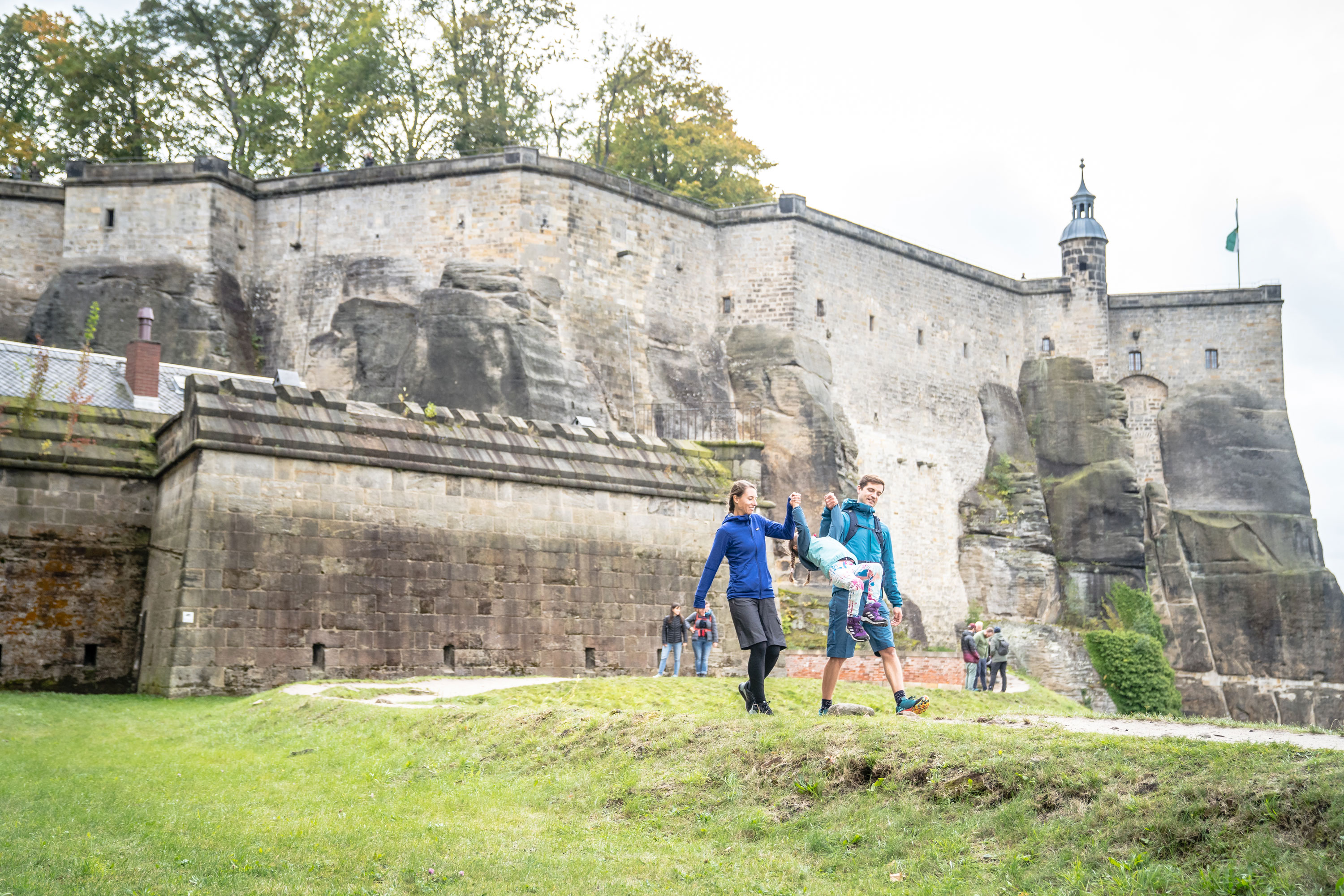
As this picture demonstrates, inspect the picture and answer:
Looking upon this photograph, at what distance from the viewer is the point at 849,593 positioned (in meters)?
9.12

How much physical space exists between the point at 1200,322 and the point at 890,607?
41.9m

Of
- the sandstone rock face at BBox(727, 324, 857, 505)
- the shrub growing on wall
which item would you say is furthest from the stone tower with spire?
the sandstone rock face at BBox(727, 324, 857, 505)

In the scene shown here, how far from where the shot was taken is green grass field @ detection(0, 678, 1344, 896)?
536 cm

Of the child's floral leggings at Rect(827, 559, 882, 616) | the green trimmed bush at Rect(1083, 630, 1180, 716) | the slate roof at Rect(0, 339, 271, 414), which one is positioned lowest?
the green trimmed bush at Rect(1083, 630, 1180, 716)

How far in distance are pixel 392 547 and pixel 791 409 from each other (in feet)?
67.9

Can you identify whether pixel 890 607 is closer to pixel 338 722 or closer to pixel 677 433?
pixel 338 722

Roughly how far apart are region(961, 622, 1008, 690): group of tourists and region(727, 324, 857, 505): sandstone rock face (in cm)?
862

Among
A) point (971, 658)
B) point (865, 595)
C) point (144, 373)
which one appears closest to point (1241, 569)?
point (971, 658)

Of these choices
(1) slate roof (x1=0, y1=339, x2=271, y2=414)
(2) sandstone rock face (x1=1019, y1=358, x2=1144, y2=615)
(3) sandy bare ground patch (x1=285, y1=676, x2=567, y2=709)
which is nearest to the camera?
(3) sandy bare ground patch (x1=285, y1=676, x2=567, y2=709)

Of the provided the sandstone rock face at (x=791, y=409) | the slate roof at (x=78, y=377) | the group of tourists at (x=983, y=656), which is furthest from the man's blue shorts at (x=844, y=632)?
the sandstone rock face at (x=791, y=409)

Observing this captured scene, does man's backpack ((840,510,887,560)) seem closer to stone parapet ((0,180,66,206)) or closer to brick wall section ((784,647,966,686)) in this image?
brick wall section ((784,647,966,686))

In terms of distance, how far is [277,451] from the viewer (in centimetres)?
1549

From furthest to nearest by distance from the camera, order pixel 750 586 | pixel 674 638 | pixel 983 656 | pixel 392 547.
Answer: pixel 983 656, pixel 674 638, pixel 392 547, pixel 750 586

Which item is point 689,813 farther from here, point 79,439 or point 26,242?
point 26,242
